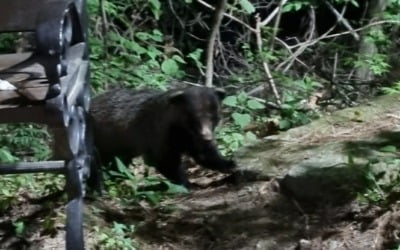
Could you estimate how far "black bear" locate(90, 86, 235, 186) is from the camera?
20.6 ft

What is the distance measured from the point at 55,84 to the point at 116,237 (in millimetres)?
1379

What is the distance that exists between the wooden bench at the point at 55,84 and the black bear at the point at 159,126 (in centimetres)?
200

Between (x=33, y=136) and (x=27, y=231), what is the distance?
93.5 inches

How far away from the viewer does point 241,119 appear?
6.95 metres

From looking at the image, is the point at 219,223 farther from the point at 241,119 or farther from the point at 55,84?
the point at 241,119

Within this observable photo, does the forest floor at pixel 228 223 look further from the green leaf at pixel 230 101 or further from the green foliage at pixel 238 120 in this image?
the green leaf at pixel 230 101

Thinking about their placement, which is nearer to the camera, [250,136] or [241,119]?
[250,136]

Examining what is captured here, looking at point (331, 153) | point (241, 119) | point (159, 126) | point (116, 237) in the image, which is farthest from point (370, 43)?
point (116, 237)

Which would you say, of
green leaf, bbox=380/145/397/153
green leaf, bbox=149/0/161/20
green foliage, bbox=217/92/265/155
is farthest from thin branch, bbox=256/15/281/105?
green leaf, bbox=380/145/397/153

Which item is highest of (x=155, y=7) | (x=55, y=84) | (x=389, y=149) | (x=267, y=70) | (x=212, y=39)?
(x=55, y=84)

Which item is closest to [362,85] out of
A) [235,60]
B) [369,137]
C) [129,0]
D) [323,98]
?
[323,98]

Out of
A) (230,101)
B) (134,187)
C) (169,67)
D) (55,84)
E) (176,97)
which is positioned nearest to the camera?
(55,84)

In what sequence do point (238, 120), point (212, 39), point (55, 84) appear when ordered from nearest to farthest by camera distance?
1. point (55, 84)
2. point (238, 120)
3. point (212, 39)

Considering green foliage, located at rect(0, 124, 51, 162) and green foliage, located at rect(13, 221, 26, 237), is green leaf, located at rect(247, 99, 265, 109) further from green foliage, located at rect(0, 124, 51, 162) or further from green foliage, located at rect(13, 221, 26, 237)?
green foliage, located at rect(13, 221, 26, 237)
